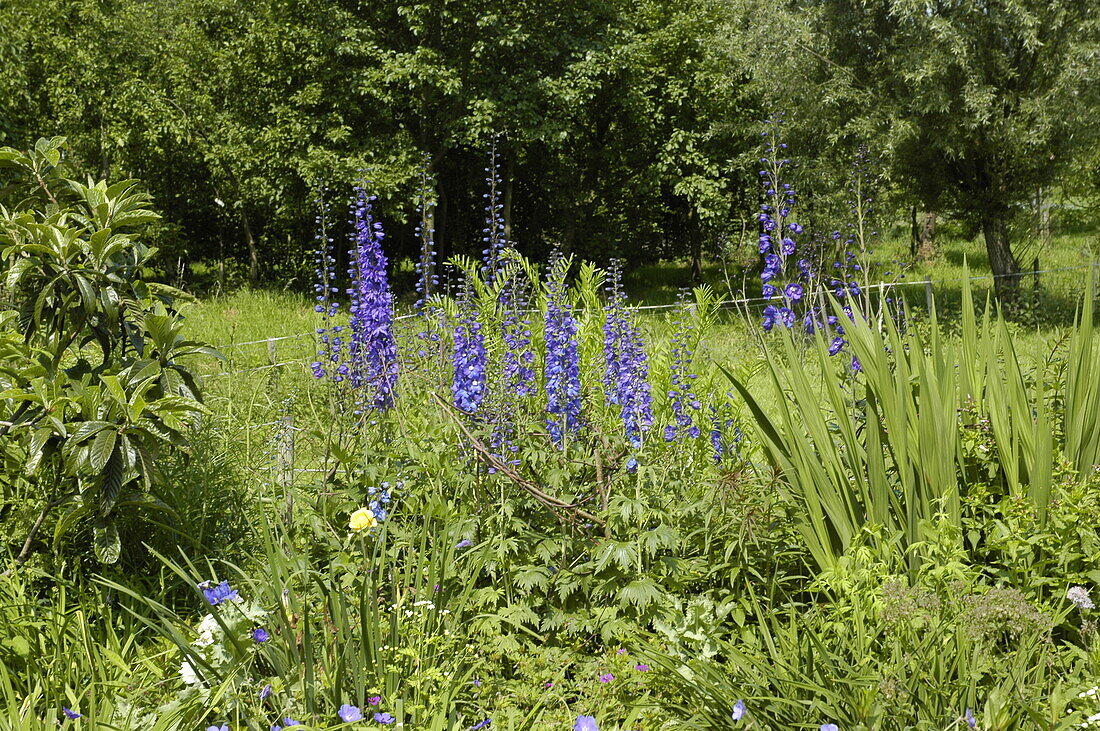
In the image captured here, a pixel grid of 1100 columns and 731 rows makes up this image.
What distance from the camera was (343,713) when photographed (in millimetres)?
2100

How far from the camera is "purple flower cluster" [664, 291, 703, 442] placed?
3719mm

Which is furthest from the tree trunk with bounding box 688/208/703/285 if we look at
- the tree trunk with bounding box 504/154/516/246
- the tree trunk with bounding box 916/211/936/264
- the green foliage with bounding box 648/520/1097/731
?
the green foliage with bounding box 648/520/1097/731

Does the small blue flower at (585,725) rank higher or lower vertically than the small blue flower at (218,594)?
lower

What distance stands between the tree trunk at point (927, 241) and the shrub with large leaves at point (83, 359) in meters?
20.3

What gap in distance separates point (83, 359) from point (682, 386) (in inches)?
94.9

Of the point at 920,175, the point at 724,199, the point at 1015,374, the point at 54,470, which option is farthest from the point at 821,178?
the point at 54,470

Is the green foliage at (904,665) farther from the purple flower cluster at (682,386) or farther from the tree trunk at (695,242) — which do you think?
the tree trunk at (695,242)

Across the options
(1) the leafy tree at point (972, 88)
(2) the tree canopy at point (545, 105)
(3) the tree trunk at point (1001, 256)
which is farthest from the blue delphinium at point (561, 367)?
(3) the tree trunk at point (1001, 256)

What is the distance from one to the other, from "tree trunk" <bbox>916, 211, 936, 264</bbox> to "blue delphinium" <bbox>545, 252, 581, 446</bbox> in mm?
18944

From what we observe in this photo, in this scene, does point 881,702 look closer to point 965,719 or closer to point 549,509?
point 965,719

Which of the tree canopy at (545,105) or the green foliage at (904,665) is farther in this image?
the tree canopy at (545,105)

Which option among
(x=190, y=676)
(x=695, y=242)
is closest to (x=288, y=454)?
(x=190, y=676)

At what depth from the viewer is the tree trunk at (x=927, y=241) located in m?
20.7

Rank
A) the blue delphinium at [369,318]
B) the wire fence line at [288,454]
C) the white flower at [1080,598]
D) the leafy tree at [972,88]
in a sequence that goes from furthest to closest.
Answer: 1. the leafy tree at [972,88]
2. the blue delphinium at [369,318]
3. the wire fence line at [288,454]
4. the white flower at [1080,598]
